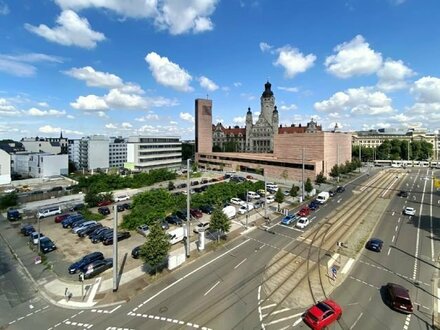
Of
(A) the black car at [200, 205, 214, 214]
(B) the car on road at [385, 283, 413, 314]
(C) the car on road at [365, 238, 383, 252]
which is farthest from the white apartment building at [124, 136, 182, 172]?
(B) the car on road at [385, 283, 413, 314]

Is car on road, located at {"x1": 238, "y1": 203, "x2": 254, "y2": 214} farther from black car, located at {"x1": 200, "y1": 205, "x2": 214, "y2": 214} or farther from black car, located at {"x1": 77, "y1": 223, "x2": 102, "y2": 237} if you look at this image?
black car, located at {"x1": 77, "y1": 223, "x2": 102, "y2": 237}

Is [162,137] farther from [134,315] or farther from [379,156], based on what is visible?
[379,156]

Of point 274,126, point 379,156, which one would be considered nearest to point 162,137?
point 274,126

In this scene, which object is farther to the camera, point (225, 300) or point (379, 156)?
point (379, 156)

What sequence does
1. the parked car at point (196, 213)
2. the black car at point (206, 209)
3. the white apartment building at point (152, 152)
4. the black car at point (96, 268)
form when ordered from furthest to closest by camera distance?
the white apartment building at point (152, 152) < the black car at point (206, 209) < the parked car at point (196, 213) < the black car at point (96, 268)

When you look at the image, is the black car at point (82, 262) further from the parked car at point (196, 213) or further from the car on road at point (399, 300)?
the car on road at point (399, 300)

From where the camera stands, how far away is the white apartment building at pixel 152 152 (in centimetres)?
10712

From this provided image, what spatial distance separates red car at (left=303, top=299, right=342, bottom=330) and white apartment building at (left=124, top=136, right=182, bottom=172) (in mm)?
97200

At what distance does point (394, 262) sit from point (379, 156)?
142913mm

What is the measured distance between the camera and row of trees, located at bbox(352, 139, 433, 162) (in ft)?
486

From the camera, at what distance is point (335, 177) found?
8550 cm

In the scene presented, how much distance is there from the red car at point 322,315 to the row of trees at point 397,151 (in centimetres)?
14824

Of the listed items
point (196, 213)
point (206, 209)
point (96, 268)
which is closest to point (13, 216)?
point (96, 268)

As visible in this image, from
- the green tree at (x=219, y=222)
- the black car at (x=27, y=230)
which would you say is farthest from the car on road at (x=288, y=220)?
the black car at (x=27, y=230)
